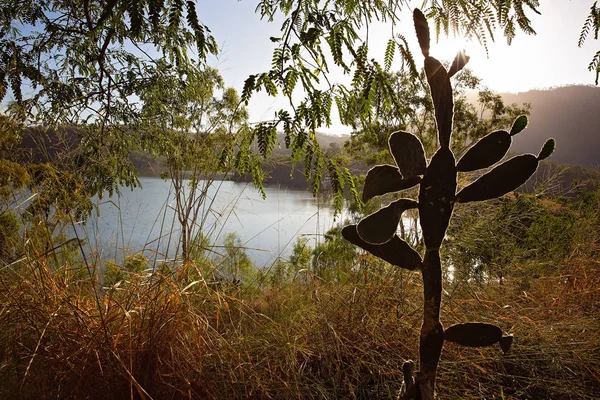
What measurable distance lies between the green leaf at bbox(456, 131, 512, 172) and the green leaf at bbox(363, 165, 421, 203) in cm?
7

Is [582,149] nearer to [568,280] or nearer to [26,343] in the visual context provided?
[568,280]

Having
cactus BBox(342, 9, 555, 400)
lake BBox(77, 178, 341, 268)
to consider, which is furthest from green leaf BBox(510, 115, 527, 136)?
lake BBox(77, 178, 341, 268)

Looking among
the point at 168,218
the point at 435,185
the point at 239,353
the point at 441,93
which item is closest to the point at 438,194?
the point at 435,185

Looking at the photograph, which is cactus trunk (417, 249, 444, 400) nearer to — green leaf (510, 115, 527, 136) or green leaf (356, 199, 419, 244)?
green leaf (356, 199, 419, 244)

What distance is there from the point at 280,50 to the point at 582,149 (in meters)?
42.0

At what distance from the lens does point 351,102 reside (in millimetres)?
1143

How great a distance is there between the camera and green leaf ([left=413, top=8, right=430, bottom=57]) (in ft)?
1.39

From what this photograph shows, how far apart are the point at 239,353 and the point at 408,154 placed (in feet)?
2.50

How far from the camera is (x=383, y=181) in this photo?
469 mm

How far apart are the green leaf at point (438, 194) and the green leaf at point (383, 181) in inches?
1.0

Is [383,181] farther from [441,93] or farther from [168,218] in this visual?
[168,218]

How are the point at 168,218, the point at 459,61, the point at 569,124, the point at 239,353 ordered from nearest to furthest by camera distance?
Result: the point at 459,61 < the point at 239,353 < the point at 168,218 < the point at 569,124

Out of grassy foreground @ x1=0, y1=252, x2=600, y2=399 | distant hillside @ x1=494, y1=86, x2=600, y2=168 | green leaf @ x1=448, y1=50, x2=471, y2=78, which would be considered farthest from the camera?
distant hillside @ x1=494, y1=86, x2=600, y2=168

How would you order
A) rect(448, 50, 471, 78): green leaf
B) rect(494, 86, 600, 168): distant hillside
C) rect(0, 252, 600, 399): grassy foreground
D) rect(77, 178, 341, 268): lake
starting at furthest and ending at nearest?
rect(494, 86, 600, 168): distant hillside, rect(77, 178, 341, 268): lake, rect(0, 252, 600, 399): grassy foreground, rect(448, 50, 471, 78): green leaf
